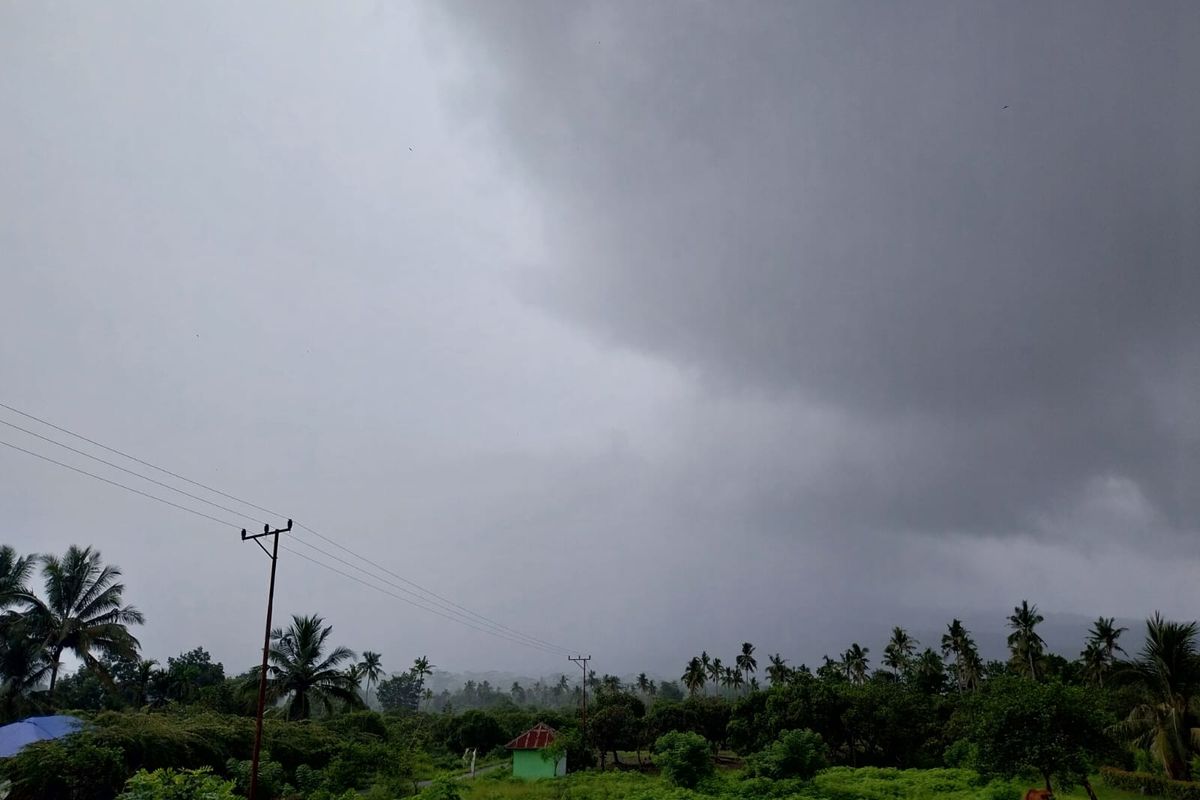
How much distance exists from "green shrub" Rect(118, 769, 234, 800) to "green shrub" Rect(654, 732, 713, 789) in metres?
22.9

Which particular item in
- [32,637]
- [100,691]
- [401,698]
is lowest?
[401,698]

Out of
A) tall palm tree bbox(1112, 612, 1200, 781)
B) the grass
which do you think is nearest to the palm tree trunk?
the grass

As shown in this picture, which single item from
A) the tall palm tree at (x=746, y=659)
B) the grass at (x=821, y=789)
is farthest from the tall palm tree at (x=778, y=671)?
the grass at (x=821, y=789)

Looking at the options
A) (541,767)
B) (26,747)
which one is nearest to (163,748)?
(26,747)

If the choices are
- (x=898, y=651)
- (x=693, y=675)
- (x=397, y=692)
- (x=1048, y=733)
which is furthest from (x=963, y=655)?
(x=397, y=692)

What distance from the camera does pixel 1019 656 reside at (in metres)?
60.4

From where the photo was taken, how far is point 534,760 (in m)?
41.1

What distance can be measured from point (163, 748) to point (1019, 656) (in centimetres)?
6596

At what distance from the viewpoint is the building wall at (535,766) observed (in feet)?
134

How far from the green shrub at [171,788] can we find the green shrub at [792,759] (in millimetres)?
27734

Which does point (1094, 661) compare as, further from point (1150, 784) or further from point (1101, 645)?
point (1150, 784)

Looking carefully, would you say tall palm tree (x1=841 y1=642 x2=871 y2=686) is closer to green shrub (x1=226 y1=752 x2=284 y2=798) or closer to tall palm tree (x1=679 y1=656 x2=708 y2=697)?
tall palm tree (x1=679 y1=656 x2=708 y2=697)

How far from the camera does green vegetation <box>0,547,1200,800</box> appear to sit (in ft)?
74.7

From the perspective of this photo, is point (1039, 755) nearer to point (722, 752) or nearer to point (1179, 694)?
point (1179, 694)
